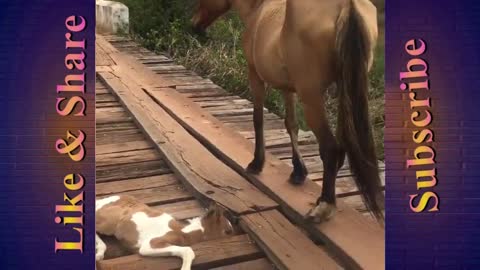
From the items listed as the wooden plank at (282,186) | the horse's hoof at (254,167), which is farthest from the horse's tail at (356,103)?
the horse's hoof at (254,167)

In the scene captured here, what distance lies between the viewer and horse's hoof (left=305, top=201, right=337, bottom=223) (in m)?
1.80

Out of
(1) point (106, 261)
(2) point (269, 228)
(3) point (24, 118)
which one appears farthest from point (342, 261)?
(3) point (24, 118)

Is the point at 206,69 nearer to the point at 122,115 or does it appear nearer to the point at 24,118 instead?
the point at 122,115

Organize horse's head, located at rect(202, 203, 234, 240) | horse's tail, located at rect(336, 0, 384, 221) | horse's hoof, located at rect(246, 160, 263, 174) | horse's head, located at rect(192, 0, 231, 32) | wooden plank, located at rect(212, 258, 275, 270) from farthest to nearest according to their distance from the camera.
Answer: horse's head, located at rect(192, 0, 231, 32)
horse's hoof, located at rect(246, 160, 263, 174)
horse's head, located at rect(202, 203, 234, 240)
wooden plank, located at rect(212, 258, 275, 270)
horse's tail, located at rect(336, 0, 384, 221)

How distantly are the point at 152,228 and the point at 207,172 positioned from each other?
0.46 metres

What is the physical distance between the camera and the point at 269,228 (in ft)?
5.96

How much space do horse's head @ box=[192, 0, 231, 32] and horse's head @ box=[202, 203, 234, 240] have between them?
81 centimetres

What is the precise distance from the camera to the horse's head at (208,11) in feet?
7.60

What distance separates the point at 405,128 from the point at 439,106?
0.09 meters

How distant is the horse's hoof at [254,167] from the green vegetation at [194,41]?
300mm

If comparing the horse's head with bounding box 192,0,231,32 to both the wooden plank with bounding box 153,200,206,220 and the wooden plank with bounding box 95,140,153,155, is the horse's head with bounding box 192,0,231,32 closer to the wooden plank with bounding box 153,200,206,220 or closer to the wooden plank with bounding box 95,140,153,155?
the wooden plank with bounding box 95,140,153,155

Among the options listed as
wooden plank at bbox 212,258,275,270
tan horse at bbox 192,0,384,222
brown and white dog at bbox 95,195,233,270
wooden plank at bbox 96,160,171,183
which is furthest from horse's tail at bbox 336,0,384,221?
wooden plank at bbox 96,160,171,183

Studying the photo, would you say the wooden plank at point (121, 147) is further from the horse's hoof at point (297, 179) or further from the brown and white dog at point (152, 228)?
the horse's hoof at point (297, 179)

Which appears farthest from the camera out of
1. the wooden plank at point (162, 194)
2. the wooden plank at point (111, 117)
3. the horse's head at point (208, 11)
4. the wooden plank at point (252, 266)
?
the horse's head at point (208, 11)
